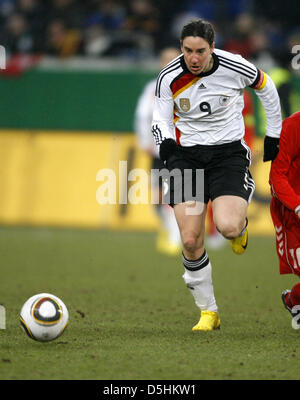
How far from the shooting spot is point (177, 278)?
9.15 m

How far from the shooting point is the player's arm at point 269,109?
6.25m

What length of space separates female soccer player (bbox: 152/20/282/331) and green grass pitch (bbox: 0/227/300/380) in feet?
1.77

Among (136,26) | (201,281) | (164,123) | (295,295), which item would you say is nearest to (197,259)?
(201,281)

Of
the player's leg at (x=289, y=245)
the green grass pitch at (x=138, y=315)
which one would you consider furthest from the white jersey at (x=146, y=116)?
the player's leg at (x=289, y=245)

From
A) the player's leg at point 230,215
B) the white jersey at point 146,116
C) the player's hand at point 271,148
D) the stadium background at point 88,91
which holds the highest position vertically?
the stadium background at point 88,91

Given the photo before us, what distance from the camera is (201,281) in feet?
20.9

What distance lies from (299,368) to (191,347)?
0.84m

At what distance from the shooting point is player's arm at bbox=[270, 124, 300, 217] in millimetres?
6035

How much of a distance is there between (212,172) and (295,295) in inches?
42.6

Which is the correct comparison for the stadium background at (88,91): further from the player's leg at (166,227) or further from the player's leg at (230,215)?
the player's leg at (230,215)

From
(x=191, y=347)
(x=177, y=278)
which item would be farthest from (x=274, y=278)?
(x=191, y=347)

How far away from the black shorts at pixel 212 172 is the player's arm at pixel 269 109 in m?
0.24

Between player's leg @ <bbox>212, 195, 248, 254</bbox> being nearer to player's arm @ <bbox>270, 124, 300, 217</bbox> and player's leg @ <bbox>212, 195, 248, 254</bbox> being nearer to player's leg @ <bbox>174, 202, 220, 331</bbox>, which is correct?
player's leg @ <bbox>174, 202, 220, 331</bbox>

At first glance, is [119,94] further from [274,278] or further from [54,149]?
[274,278]
